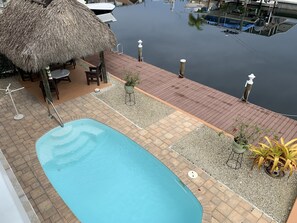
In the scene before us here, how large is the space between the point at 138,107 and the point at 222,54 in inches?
427

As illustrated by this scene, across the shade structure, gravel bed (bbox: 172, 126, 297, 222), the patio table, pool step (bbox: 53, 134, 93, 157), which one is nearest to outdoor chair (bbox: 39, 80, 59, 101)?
the patio table

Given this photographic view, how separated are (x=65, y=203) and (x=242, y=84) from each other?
11637 millimetres

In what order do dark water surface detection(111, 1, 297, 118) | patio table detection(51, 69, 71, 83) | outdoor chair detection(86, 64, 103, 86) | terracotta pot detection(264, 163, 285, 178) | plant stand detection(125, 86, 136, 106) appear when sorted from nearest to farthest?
1. terracotta pot detection(264, 163, 285, 178)
2. plant stand detection(125, 86, 136, 106)
3. patio table detection(51, 69, 71, 83)
4. outdoor chair detection(86, 64, 103, 86)
5. dark water surface detection(111, 1, 297, 118)

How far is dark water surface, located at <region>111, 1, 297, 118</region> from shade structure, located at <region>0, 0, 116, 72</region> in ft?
22.3

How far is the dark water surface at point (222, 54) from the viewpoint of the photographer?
524 inches

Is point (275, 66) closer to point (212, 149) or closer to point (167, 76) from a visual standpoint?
point (167, 76)

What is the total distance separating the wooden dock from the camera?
28.7 ft

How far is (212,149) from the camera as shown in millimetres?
7426

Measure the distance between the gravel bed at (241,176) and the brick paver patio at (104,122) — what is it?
0.73ft

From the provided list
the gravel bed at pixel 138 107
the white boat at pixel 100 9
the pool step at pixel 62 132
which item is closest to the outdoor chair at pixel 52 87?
the gravel bed at pixel 138 107

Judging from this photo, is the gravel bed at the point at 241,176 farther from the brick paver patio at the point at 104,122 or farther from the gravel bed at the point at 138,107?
the gravel bed at the point at 138,107

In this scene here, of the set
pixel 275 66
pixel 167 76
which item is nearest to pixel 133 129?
pixel 167 76

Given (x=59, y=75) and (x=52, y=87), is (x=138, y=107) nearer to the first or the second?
(x=52, y=87)

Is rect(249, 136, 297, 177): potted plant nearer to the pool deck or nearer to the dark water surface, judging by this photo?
the pool deck
